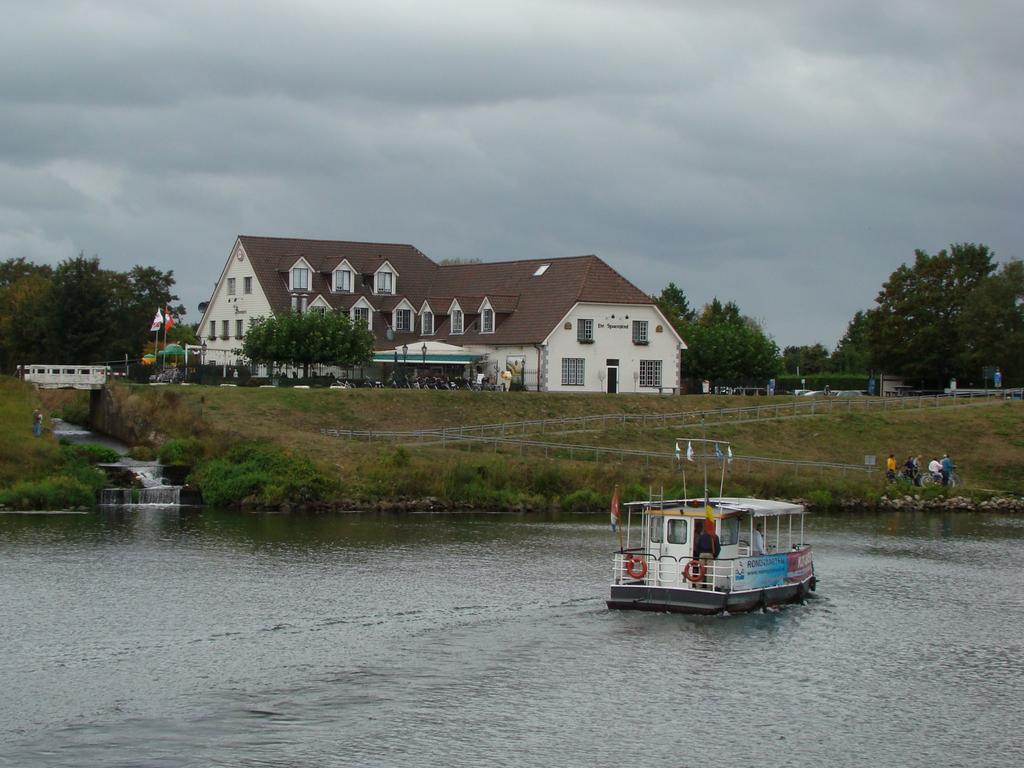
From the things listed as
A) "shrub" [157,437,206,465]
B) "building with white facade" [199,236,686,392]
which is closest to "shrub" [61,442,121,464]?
"shrub" [157,437,206,465]

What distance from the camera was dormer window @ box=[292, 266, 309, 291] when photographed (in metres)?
96.1

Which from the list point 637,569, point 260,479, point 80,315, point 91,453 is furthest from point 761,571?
point 80,315

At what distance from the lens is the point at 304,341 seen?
85.5 metres

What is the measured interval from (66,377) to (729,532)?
5236cm

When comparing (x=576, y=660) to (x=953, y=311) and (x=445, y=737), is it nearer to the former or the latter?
(x=445, y=737)

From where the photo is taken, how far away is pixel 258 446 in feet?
223

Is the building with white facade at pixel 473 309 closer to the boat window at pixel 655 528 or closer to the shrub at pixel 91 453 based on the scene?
the shrub at pixel 91 453

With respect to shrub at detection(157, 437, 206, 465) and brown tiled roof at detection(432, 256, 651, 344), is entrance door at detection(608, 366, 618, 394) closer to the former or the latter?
brown tiled roof at detection(432, 256, 651, 344)

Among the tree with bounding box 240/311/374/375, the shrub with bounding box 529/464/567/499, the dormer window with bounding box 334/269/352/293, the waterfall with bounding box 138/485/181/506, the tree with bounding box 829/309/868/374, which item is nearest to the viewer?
the waterfall with bounding box 138/485/181/506

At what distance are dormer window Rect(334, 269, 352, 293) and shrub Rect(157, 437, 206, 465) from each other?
2990 centimetres

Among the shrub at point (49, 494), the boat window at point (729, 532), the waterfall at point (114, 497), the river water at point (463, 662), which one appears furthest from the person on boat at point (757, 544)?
the shrub at point (49, 494)

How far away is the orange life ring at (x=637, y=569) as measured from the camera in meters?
41.0

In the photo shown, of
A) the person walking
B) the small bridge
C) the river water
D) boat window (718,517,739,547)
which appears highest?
the small bridge

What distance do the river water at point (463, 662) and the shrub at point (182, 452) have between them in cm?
1558
